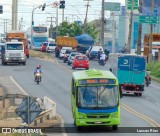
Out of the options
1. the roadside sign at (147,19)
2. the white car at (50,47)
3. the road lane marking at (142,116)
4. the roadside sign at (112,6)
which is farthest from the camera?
the white car at (50,47)

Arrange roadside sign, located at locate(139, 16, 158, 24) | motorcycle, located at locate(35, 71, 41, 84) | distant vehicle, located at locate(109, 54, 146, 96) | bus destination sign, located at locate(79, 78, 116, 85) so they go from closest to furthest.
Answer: bus destination sign, located at locate(79, 78, 116, 85)
distant vehicle, located at locate(109, 54, 146, 96)
motorcycle, located at locate(35, 71, 41, 84)
roadside sign, located at locate(139, 16, 158, 24)

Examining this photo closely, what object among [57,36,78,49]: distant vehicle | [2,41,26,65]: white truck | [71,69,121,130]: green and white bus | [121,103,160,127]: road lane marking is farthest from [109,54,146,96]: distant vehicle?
[57,36,78,49]: distant vehicle

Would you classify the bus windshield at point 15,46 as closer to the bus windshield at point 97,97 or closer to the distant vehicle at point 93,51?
the distant vehicle at point 93,51

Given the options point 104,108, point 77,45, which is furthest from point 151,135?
point 77,45

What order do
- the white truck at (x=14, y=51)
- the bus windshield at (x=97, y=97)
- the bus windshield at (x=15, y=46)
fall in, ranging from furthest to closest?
the bus windshield at (x=15, y=46) < the white truck at (x=14, y=51) < the bus windshield at (x=97, y=97)

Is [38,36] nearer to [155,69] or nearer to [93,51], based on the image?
[93,51]

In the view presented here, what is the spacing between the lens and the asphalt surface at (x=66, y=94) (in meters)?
31.8

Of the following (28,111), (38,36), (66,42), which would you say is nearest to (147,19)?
(66,42)

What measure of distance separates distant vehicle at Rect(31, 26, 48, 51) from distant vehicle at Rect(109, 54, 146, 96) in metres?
65.4

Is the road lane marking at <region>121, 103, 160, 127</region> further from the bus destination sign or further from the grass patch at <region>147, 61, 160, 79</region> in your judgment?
the grass patch at <region>147, 61, 160, 79</region>

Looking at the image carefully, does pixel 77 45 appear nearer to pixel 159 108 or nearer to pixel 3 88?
pixel 3 88

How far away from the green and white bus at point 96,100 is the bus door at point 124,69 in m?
19.1

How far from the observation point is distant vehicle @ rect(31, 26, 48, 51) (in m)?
113

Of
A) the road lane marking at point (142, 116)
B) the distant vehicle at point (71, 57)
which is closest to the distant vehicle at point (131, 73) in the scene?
the road lane marking at point (142, 116)
